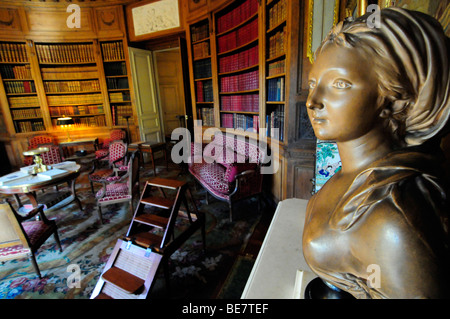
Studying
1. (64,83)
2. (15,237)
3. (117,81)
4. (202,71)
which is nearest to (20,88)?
(64,83)

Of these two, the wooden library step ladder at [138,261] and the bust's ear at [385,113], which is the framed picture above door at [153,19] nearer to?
the wooden library step ladder at [138,261]

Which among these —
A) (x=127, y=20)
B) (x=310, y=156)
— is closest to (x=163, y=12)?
(x=127, y=20)

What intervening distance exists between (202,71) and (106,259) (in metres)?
3.41

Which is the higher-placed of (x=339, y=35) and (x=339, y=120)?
(x=339, y=35)

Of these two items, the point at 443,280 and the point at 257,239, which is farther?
the point at 257,239

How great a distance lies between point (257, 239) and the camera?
2.27 metres

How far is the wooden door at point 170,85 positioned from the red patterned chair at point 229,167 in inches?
118

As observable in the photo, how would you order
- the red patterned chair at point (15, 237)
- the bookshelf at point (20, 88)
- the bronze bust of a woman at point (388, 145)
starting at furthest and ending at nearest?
the bookshelf at point (20, 88) < the red patterned chair at point (15, 237) < the bronze bust of a woman at point (388, 145)

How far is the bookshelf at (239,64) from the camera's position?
120 inches

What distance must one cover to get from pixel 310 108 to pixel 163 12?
499 centimetres

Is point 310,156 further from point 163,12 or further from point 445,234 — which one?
point 163,12

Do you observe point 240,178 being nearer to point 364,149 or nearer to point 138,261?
point 138,261

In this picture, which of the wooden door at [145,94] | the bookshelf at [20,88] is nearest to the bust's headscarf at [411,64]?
the wooden door at [145,94]

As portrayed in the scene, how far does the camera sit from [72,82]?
203 inches
